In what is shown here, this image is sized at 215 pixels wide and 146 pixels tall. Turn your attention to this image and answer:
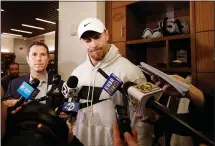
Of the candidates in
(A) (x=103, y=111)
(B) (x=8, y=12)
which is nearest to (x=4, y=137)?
(A) (x=103, y=111)

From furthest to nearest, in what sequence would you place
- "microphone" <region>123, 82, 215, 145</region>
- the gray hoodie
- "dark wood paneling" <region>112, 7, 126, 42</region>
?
"dark wood paneling" <region>112, 7, 126, 42</region> < the gray hoodie < "microphone" <region>123, 82, 215, 145</region>

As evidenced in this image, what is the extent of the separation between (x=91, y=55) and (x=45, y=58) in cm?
37

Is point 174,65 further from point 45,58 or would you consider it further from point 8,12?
point 8,12

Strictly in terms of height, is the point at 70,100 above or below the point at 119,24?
below

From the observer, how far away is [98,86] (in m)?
1.13

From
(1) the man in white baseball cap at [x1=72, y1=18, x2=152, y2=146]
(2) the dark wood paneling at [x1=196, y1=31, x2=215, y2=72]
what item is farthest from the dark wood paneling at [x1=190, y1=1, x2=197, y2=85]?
(1) the man in white baseball cap at [x1=72, y1=18, x2=152, y2=146]

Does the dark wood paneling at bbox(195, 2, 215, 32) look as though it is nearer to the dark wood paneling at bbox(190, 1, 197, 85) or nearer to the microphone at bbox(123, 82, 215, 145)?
the dark wood paneling at bbox(190, 1, 197, 85)

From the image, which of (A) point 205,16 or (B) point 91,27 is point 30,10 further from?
(A) point 205,16

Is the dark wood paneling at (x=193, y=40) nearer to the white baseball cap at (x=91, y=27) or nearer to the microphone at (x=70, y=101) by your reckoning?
the white baseball cap at (x=91, y=27)

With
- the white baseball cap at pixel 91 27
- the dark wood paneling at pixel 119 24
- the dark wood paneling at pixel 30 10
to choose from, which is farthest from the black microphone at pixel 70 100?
the dark wood paneling at pixel 30 10

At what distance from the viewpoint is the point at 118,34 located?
5.64ft

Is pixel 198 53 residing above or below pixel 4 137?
above

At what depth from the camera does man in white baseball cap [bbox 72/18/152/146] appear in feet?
3.55

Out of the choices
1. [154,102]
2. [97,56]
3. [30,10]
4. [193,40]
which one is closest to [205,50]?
[193,40]
